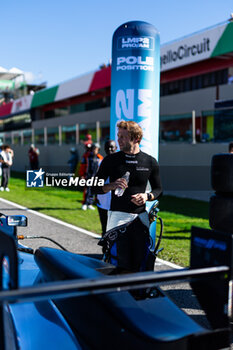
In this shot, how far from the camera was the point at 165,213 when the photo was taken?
1073 centimetres

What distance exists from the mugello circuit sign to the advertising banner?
12.6 meters

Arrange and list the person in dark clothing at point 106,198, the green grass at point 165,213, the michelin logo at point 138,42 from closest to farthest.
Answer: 1. the person in dark clothing at point 106,198
2. the michelin logo at point 138,42
3. the green grass at point 165,213

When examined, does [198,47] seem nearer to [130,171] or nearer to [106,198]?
[106,198]

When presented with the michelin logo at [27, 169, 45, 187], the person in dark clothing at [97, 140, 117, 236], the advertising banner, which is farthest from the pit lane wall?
the michelin logo at [27, 169, 45, 187]

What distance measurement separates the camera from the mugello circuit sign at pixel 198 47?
18.3 meters

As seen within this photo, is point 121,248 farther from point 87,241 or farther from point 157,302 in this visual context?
point 87,241

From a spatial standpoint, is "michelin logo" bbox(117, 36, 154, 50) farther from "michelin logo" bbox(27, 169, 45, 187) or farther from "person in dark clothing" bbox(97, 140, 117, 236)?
"michelin logo" bbox(27, 169, 45, 187)

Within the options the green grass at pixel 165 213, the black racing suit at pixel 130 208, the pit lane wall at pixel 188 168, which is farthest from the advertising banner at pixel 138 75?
the pit lane wall at pixel 188 168

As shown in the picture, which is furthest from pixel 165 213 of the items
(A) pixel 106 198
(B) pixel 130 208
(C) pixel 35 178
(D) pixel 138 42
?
(C) pixel 35 178

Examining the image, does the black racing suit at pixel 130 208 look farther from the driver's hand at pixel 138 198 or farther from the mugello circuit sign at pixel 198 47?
the mugello circuit sign at pixel 198 47

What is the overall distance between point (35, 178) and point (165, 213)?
815cm

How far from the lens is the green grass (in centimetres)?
699

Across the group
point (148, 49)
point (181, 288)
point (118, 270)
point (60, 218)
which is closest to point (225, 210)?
point (118, 270)

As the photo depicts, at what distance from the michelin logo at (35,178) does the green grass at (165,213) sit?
2684mm
